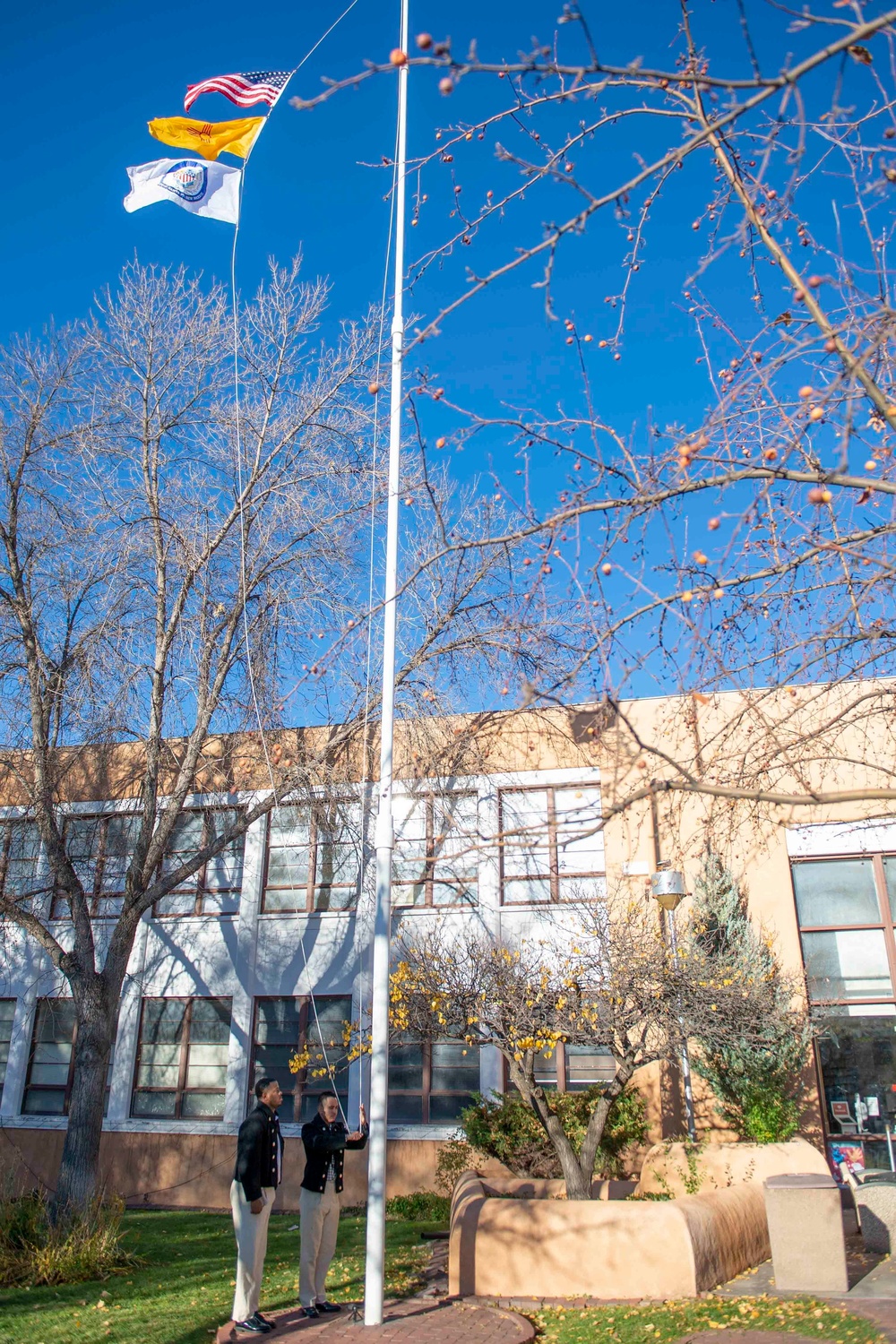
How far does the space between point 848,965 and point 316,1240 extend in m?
9.53

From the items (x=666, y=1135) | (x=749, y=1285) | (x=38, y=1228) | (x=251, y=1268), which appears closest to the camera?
(x=251, y=1268)

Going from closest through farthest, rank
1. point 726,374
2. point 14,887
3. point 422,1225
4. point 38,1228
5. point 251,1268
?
point 726,374 < point 251,1268 < point 38,1228 < point 422,1225 < point 14,887

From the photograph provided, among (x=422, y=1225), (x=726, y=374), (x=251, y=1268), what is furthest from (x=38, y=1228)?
(x=726, y=374)

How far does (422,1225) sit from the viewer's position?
13508mm

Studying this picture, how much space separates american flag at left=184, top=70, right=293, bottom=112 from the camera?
43.1 ft

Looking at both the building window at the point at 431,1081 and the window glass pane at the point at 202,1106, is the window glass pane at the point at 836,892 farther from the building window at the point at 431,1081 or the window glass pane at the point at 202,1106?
the window glass pane at the point at 202,1106

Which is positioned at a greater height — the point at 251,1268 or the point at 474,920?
the point at 474,920

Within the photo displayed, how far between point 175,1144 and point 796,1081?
34.2 feet

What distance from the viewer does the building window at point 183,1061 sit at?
18125 mm

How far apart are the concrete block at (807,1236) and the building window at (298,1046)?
936 cm

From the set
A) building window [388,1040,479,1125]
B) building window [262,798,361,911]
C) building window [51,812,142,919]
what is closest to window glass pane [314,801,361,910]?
building window [262,798,361,911]

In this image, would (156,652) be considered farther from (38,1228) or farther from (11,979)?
(11,979)

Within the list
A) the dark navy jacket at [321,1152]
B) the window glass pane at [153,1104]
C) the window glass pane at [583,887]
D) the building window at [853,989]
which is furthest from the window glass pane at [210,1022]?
the dark navy jacket at [321,1152]

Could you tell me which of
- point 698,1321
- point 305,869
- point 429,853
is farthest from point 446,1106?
point 698,1321
